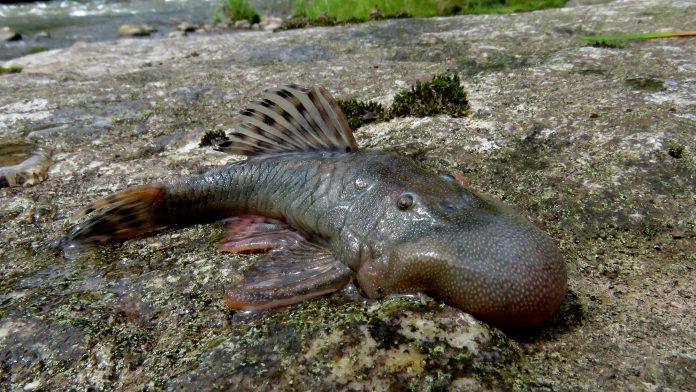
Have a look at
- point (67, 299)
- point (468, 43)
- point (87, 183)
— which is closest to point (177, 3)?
point (468, 43)

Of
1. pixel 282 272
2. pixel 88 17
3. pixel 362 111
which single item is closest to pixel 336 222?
pixel 282 272

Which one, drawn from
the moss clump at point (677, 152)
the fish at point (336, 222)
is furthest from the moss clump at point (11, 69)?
the moss clump at point (677, 152)

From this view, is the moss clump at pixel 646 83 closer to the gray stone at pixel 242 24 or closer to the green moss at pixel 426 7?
the green moss at pixel 426 7

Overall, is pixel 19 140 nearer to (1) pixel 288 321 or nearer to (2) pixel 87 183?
(2) pixel 87 183

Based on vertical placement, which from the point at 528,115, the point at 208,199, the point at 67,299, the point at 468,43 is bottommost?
the point at 67,299

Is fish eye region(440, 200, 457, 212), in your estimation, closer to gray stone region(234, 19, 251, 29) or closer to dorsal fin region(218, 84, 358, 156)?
dorsal fin region(218, 84, 358, 156)

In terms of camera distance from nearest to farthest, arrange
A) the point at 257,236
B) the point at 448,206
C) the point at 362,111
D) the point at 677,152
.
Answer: the point at 448,206 → the point at 257,236 → the point at 677,152 → the point at 362,111

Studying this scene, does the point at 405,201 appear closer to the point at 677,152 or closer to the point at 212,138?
the point at 677,152
